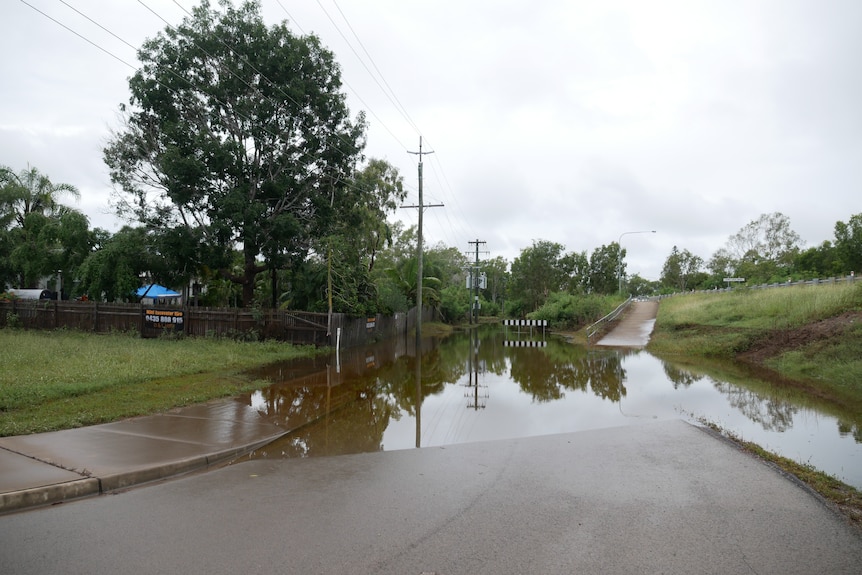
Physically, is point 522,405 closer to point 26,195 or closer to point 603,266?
point 26,195

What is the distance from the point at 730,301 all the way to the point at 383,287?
1959cm

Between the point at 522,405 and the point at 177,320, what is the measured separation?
1461cm

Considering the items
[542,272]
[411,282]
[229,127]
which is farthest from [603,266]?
[229,127]

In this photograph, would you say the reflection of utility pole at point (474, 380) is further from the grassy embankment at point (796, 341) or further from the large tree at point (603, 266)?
the large tree at point (603, 266)

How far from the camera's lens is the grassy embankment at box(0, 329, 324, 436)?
28.7 ft

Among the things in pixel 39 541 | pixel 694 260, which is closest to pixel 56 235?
pixel 39 541

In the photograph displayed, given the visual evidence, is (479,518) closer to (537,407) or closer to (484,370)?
(537,407)

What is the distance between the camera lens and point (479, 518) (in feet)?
17.0

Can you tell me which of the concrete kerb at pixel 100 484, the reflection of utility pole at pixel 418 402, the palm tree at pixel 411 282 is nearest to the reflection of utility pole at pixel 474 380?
the reflection of utility pole at pixel 418 402

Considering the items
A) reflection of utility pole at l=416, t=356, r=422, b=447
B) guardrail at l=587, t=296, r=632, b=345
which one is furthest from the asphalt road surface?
guardrail at l=587, t=296, r=632, b=345

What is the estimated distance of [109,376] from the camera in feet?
38.2

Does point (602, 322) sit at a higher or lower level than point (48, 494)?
higher

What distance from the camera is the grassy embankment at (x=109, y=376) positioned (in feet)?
28.7

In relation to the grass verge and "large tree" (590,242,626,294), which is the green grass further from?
"large tree" (590,242,626,294)
